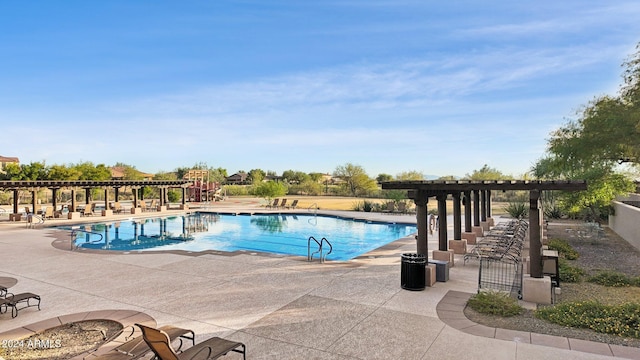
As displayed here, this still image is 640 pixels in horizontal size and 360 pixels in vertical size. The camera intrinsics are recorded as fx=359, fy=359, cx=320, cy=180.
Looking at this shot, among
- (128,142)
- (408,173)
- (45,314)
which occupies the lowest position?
(45,314)

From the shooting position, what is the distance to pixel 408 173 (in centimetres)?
4669

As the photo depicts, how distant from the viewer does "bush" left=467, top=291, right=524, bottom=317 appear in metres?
5.99

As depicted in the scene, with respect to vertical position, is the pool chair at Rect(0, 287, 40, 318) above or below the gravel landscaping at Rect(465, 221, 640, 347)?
above

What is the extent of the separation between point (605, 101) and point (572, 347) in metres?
11.1

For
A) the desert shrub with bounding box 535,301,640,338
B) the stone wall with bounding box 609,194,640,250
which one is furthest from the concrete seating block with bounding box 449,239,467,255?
the stone wall with bounding box 609,194,640,250

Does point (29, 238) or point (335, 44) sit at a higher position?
point (335, 44)

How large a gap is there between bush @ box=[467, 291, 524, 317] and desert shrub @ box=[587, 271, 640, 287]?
10.1 ft

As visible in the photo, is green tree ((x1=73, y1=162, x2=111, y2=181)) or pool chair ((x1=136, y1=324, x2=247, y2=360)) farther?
green tree ((x1=73, y1=162, x2=111, y2=181))

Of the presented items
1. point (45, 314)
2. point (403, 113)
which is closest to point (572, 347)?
point (45, 314)

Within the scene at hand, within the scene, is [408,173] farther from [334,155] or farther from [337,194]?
[334,155]

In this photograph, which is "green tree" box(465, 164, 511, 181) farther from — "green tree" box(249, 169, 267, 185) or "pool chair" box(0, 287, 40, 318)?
"pool chair" box(0, 287, 40, 318)

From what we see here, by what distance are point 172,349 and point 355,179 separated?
44.3m

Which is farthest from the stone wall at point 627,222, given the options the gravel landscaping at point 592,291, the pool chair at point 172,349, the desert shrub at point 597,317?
the pool chair at point 172,349

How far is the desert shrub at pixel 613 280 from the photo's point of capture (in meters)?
7.89
